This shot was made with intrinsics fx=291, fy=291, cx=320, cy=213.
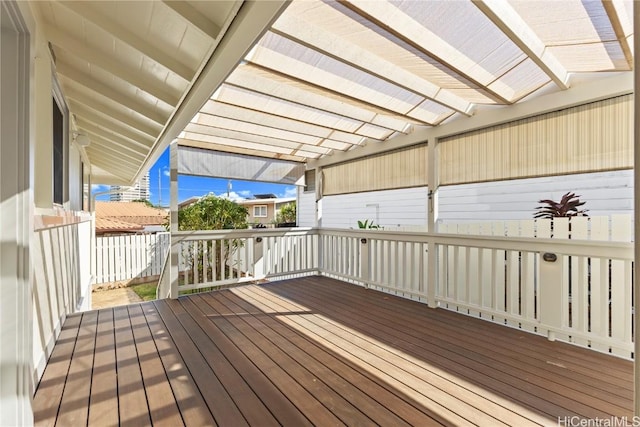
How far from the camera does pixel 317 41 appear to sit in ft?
6.37

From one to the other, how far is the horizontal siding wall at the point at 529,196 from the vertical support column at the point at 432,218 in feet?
0.67

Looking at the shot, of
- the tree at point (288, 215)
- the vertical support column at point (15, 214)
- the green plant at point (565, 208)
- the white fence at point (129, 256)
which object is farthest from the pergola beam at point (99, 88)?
the tree at point (288, 215)

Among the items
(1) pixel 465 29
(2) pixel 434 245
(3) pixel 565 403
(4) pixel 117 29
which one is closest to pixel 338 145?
(2) pixel 434 245

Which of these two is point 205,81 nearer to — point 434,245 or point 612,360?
point 434,245

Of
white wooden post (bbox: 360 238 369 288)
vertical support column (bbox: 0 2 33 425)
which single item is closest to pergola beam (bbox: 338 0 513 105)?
vertical support column (bbox: 0 2 33 425)

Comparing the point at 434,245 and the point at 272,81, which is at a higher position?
the point at 272,81

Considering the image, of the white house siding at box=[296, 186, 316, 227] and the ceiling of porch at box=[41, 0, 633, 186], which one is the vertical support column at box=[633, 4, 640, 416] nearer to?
the ceiling of porch at box=[41, 0, 633, 186]

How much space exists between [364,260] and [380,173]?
139 centimetres

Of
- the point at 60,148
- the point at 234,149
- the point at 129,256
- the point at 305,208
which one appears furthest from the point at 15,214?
the point at 129,256

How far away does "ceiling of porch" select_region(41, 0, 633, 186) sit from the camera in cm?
168

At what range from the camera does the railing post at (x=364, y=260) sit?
4.60 m

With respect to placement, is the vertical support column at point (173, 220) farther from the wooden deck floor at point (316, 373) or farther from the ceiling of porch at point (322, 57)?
the wooden deck floor at point (316, 373)

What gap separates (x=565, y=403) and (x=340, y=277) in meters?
3.57

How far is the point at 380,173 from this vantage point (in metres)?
4.44
